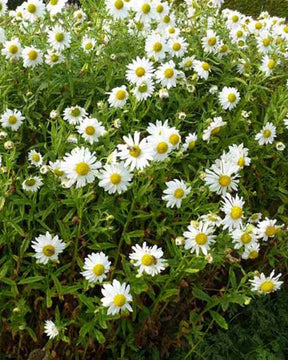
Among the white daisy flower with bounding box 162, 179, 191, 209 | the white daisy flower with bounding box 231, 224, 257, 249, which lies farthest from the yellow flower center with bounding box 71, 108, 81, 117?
the white daisy flower with bounding box 231, 224, 257, 249

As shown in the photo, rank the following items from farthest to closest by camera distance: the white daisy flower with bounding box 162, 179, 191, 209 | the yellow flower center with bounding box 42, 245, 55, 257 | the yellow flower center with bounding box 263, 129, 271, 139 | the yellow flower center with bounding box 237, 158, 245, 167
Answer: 1. the yellow flower center with bounding box 263, 129, 271, 139
2. the yellow flower center with bounding box 237, 158, 245, 167
3. the white daisy flower with bounding box 162, 179, 191, 209
4. the yellow flower center with bounding box 42, 245, 55, 257

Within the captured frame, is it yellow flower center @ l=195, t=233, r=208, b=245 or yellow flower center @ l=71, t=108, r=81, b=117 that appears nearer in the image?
yellow flower center @ l=195, t=233, r=208, b=245

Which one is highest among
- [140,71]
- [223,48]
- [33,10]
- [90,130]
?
[33,10]

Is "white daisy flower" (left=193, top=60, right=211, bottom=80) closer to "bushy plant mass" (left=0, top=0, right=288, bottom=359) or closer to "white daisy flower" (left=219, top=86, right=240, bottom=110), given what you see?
"bushy plant mass" (left=0, top=0, right=288, bottom=359)

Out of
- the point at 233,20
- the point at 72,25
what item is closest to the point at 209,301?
the point at 72,25

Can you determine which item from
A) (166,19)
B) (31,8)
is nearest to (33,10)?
(31,8)

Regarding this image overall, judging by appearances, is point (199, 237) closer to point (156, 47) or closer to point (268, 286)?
point (268, 286)

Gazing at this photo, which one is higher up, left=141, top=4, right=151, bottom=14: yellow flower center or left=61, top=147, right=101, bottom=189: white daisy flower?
left=141, top=4, right=151, bottom=14: yellow flower center
